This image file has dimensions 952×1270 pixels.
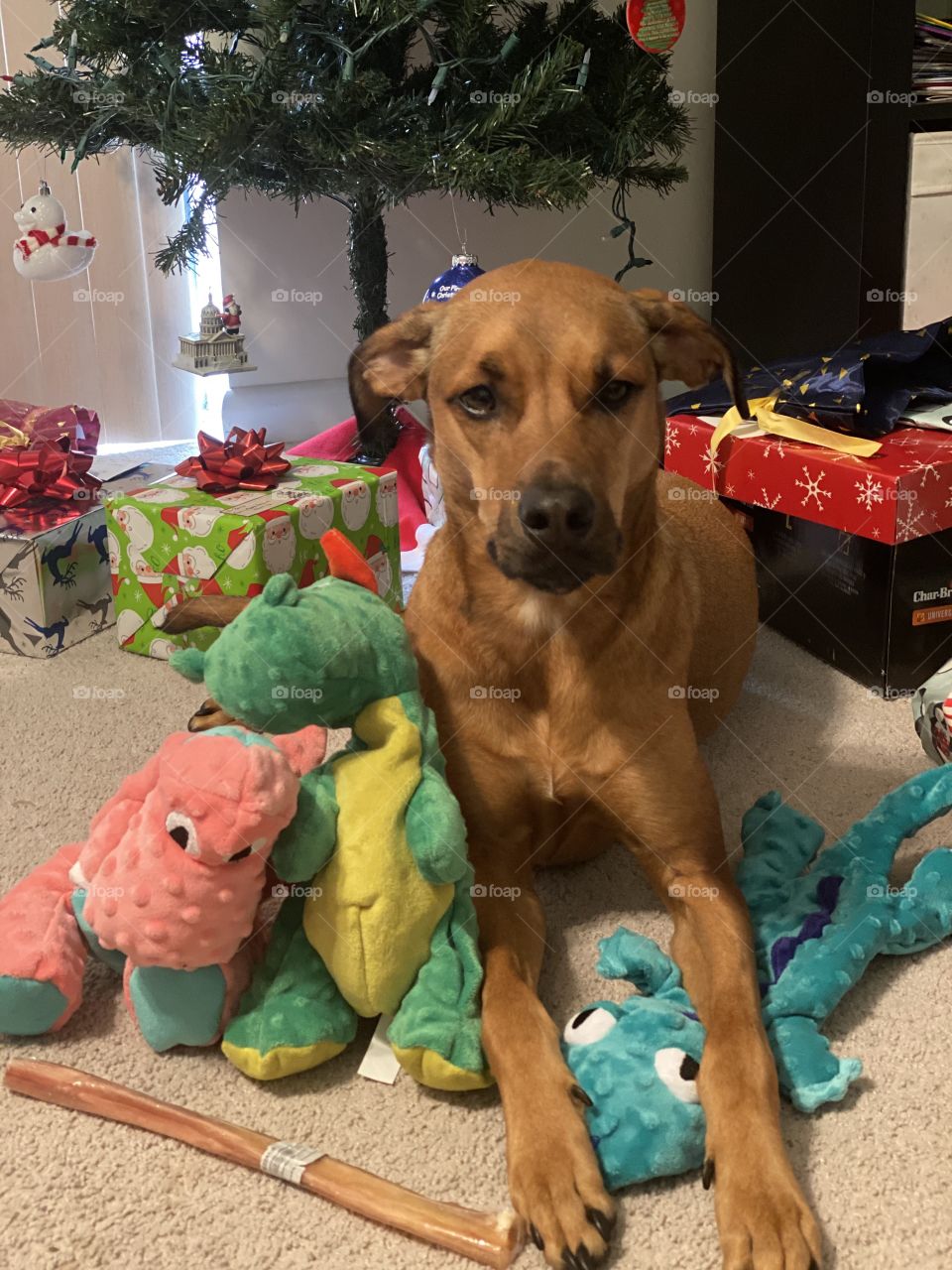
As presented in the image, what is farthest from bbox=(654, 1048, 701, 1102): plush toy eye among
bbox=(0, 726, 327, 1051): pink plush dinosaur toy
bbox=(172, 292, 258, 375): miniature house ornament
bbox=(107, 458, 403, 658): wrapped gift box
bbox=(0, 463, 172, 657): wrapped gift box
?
bbox=(172, 292, 258, 375): miniature house ornament

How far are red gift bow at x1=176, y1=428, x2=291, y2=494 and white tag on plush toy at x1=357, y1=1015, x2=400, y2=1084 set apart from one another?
61.6 inches

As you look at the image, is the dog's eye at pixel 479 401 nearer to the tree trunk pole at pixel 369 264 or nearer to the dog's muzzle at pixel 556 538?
the dog's muzzle at pixel 556 538

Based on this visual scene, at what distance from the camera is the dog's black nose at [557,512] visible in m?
1.44

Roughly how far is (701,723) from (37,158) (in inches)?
116

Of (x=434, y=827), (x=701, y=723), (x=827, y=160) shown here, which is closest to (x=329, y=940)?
(x=434, y=827)

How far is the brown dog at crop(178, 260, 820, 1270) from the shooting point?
1.49 meters

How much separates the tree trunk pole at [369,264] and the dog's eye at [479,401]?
1.72 metres

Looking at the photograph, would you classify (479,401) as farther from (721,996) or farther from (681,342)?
(721,996)

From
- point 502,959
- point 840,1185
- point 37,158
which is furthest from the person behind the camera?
point 37,158

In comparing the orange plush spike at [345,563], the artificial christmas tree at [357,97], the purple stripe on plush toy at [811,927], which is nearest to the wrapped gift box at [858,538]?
the artificial christmas tree at [357,97]

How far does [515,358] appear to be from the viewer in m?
1.58

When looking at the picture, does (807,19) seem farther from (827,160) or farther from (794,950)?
(794,950)

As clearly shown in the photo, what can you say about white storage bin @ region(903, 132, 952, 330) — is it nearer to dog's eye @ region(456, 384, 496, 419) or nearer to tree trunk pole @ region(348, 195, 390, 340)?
tree trunk pole @ region(348, 195, 390, 340)

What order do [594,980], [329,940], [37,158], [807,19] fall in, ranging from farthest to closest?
[37,158]
[807,19]
[594,980]
[329,940]
